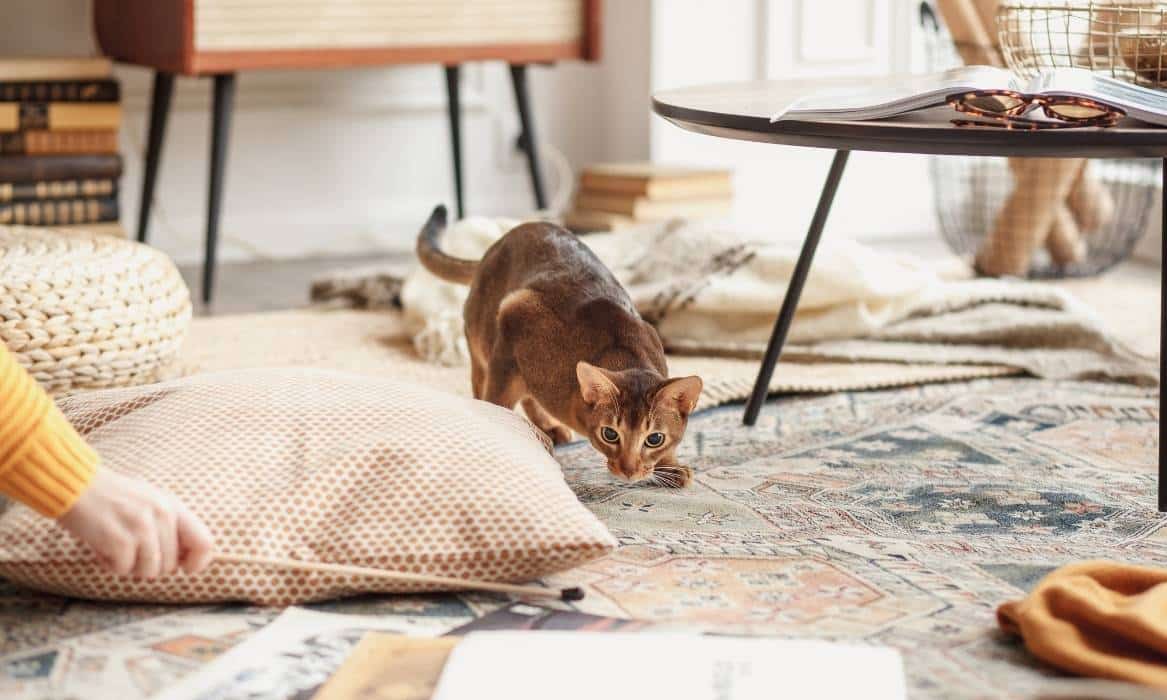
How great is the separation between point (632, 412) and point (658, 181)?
1.74 meters

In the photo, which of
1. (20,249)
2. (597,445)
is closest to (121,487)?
(597,445)

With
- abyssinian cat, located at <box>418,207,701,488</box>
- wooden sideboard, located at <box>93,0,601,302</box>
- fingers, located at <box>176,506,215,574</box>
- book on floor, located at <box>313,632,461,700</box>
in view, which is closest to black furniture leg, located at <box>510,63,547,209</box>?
wooden sideboard, located at <box>93,0,601,302</box>

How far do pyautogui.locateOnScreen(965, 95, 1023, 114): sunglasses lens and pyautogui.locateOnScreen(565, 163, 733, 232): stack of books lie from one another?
173cm

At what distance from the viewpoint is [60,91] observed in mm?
2943

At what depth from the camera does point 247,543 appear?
4.17ft

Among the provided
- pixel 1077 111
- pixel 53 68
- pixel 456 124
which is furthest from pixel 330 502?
pixel 456 124

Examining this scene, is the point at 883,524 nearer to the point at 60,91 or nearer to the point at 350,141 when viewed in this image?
the point at 60,91

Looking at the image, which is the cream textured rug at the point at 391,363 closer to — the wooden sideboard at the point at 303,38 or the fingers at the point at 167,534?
the wooden sideboard at the point at 303,38

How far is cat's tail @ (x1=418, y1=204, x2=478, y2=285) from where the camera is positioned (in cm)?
195

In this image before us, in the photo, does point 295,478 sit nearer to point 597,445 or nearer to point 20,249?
point 597,445

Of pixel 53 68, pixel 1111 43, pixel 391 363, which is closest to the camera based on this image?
pixel 1111 43

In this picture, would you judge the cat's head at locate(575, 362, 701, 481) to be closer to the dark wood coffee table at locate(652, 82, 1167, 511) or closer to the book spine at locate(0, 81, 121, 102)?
the dark wood coffee table at locate(652, 82, 1167, 511)

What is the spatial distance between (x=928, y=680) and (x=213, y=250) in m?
2.04

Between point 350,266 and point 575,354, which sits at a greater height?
point 575,354
